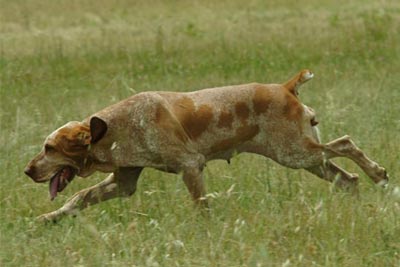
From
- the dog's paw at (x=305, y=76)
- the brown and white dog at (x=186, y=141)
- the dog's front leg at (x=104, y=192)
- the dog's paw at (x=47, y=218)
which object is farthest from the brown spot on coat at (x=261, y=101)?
the dog's paw at (x=47, y=218)

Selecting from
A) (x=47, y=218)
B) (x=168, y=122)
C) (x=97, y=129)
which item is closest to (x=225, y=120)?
(x=168, y=122)

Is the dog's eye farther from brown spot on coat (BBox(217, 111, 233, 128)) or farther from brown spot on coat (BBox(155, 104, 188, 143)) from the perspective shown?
brown spot on coat (BBox(217, 111, 233, 128))

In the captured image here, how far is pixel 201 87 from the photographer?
1329 cm

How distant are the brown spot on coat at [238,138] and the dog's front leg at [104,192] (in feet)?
1.87

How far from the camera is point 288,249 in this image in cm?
648

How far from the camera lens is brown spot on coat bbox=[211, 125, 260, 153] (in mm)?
8016

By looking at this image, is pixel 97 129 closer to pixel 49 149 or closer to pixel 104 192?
pixel 49 149

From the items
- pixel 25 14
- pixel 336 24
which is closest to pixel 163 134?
pixel 336 24

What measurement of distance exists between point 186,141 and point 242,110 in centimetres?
49

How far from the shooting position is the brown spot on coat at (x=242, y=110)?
8.01 metres

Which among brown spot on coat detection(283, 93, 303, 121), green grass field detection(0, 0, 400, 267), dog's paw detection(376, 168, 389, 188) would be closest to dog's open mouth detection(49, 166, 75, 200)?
green grass field detection(0, 0, 400, 267)

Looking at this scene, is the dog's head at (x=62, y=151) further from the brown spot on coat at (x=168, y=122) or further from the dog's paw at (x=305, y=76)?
the dog's paw at (x=305, y=76)

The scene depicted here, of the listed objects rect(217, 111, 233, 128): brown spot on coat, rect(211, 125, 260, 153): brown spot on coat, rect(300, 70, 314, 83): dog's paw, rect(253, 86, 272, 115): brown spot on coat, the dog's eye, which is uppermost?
rect(300, 70, 314, 83): dog's paw

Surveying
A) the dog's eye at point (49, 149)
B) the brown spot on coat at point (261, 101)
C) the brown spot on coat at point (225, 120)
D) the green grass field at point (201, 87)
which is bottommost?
the green grass field at point (201, 87)
